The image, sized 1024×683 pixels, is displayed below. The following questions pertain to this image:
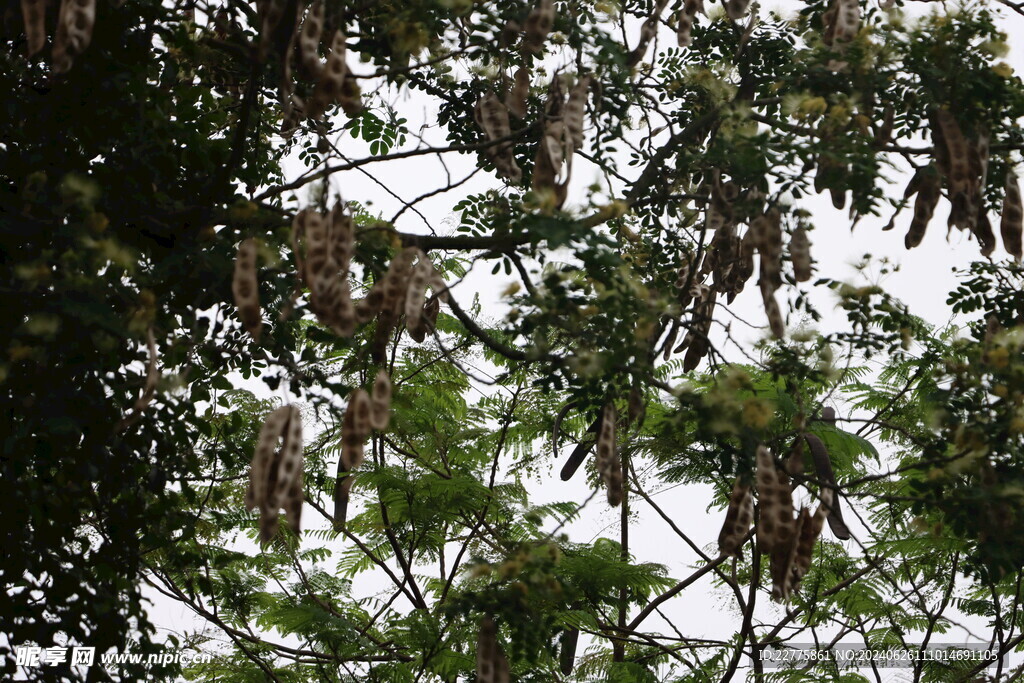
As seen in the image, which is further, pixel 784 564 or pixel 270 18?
pixel 784 564

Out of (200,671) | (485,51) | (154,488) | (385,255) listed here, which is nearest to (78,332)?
(154,488)

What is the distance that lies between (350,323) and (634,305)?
1.07 metres

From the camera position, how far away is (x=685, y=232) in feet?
18.8

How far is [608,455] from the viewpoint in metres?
3.90

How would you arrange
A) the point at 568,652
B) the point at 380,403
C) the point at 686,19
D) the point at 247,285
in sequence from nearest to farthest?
1. the point at 247,285
2. the point at 380,403
3. the point at 686,19
4. the point at 568,652

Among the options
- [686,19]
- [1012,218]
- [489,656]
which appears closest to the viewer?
[489,656]

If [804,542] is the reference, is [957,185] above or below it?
above

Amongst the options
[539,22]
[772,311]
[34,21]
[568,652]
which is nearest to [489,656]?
[772,311]

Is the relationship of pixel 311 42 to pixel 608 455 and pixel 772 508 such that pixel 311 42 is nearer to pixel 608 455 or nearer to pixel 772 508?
pixel 608 455

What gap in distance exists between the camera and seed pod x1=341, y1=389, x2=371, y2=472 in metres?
3.23

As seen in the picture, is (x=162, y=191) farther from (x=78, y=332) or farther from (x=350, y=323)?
(x=350, y=323)

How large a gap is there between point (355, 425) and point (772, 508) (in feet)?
4.38

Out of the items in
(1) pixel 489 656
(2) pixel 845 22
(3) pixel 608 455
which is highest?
(2) pixel 845 22

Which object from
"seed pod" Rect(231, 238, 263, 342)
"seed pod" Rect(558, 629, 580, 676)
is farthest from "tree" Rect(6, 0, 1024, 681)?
"seed pod" Rect(558, 629, 580, 676)
